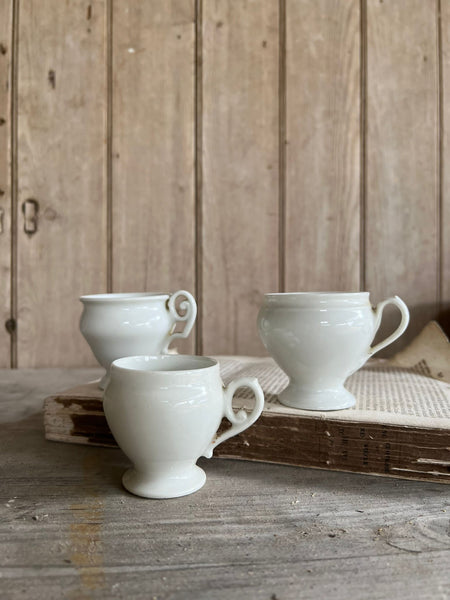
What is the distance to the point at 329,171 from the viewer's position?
3.47 feet

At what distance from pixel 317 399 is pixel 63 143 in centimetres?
80

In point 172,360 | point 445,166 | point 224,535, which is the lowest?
point 224,535

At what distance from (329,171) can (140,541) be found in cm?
86

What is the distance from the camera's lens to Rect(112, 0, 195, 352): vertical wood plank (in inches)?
41.4

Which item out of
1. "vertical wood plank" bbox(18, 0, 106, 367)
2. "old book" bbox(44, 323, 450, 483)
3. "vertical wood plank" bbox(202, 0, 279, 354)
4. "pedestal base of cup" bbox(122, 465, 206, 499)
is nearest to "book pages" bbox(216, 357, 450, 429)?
"old book" bbox(44, 323, 450, 483)

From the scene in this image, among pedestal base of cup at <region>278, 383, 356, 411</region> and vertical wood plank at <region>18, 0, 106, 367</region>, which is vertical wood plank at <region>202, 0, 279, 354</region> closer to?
vertical wood plank at <region>18, 0, 106, 367</region>

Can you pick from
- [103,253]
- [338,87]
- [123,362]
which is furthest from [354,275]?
[123,362]

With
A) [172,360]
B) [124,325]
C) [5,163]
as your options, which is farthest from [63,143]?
[172,360]

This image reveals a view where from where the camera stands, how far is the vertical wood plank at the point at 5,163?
106cm

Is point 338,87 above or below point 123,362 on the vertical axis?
above

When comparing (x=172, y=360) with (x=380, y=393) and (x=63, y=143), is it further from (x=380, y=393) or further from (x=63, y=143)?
(x=63, y=143)

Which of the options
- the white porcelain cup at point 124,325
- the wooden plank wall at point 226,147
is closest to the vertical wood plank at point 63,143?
the wooden plank wall at point 226,147

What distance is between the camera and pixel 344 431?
0.47m

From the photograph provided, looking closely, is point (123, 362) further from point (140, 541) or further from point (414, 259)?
point (414, 259)
